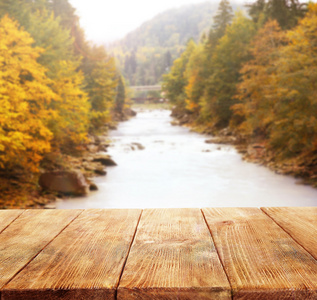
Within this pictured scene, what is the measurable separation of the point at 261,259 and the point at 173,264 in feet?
1.02

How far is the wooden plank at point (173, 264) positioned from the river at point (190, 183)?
9137 millimetres

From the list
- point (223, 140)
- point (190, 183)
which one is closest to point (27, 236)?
point (190, 183)

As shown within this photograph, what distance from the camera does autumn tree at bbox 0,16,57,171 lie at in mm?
9000

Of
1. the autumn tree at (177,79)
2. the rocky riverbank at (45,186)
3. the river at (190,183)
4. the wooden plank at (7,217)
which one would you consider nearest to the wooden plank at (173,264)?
the wooden plank at (7,217)

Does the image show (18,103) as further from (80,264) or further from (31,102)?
(80,264)

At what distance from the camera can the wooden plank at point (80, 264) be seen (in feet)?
3.40

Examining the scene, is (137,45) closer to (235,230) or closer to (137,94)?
(137,94)

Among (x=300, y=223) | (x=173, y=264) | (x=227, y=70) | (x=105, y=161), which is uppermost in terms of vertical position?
(x=173, y=264)

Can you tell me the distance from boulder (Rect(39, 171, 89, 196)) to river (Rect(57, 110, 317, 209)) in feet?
1.32

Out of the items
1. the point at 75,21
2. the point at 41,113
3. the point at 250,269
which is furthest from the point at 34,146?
the point at 75,21

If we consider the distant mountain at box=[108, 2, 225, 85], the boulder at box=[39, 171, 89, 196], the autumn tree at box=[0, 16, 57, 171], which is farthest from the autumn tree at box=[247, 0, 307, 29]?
the distant mountain at box=[108, 2, 225, 85]

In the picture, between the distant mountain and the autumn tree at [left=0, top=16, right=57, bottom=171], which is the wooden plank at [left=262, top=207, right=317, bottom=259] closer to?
the autumn tree at [left=0, top=16, right=57, bottom=171]

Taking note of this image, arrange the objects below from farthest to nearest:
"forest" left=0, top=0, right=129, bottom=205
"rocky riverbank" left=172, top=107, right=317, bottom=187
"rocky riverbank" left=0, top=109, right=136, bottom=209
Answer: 1. "rocky riverbank" left=172, top=107, right=317, bottom=187
2. "rocky riverbank" left=0, top=109, right=136, bottom=209
3. "forest" left=0, top=0, right=129, bottom=205

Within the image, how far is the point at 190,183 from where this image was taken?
13.7 metres
